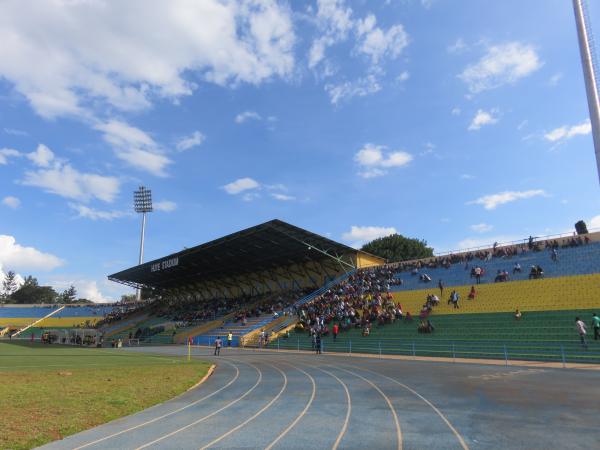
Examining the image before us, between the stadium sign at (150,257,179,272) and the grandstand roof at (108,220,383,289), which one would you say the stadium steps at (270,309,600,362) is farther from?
the stadium sign at (150,257,179,272)

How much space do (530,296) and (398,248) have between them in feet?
150

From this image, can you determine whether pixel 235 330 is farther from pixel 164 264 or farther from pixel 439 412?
pixel 439 412

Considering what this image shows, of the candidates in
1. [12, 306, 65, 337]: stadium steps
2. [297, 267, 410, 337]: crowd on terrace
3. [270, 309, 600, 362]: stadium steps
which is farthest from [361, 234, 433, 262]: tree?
[12, 306, 65, 337]: stadium steps

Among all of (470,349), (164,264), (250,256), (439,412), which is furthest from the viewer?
(164,264)

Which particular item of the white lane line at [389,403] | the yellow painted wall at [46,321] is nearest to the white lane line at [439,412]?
the white lane line at [389,403]

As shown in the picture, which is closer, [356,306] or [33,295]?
[356,306]

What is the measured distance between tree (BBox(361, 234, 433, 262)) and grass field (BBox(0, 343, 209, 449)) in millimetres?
57924

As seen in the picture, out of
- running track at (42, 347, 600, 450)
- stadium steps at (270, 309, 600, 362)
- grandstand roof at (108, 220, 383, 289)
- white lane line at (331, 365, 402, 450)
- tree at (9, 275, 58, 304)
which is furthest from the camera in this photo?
tree at (9, 275, 58, 304)

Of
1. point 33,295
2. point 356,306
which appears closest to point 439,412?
point 356,306

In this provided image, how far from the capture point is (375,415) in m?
9.57

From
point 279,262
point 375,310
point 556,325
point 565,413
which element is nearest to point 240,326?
point 279,262

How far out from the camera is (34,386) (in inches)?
552

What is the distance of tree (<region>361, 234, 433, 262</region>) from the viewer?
73.5m

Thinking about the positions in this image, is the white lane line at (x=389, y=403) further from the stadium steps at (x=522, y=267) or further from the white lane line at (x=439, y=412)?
the stadium steps at (x=522, y=267)
